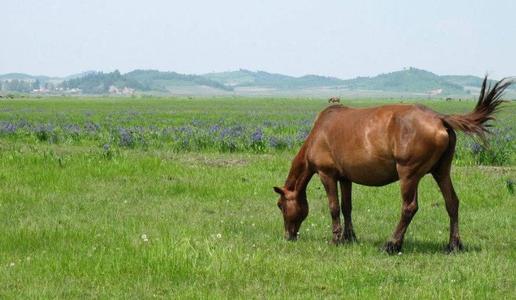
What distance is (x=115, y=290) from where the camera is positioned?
8.05m

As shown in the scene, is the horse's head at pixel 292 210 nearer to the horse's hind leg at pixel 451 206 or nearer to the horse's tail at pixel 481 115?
the horse's hind leg at pixel 451 206

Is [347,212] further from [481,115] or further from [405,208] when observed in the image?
[481,115]

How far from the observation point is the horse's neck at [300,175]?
11.9 meters

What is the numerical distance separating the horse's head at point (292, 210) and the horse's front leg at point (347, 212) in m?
0.65

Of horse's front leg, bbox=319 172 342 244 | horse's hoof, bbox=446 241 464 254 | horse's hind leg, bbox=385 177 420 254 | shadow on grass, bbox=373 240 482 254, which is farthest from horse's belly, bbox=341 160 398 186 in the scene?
horse's hoof, bbox=446 241 464 254

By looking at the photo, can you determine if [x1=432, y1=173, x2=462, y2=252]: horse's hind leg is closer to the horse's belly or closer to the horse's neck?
the horse's belly

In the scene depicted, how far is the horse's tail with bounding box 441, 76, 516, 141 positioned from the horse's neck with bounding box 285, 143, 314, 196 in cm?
260

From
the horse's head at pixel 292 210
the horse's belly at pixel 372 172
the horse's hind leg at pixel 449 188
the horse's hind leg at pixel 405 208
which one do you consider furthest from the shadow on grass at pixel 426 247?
the horse's head at pixel 292 210

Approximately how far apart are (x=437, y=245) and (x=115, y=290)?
536 centimetres

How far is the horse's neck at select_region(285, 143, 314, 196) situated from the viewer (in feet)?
38.9

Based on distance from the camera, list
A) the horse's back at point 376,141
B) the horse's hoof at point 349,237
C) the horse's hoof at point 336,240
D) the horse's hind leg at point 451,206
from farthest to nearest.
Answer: the horse's hoof at point 349,237
the horse's hoof at point 336,240
the horse's hind leg at point 451,206
the horse's back at point 376,141

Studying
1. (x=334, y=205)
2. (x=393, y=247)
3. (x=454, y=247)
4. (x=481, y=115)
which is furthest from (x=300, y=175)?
(x=481, y=115)

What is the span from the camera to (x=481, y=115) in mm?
10406

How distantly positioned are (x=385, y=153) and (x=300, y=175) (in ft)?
6.35
